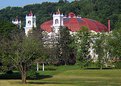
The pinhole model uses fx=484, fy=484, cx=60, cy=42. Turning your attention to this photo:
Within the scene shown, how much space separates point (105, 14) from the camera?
185500mm

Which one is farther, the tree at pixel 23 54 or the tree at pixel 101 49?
the tree at pixel 101 49

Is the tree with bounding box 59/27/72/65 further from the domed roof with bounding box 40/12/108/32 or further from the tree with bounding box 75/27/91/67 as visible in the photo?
the domed roof with bounding box 40/12/108/32

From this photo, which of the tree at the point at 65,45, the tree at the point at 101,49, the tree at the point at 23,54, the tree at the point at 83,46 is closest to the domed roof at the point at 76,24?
the tree at the point at 65,45

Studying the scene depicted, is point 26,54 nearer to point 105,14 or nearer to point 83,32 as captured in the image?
point 83,32

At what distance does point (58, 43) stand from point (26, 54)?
5670 centimetres

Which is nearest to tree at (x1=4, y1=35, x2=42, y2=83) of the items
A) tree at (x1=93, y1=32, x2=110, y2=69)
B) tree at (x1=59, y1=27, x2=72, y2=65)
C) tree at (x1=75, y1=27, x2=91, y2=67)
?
tree at (x1=93, y1=32, x2=110, y2=69)

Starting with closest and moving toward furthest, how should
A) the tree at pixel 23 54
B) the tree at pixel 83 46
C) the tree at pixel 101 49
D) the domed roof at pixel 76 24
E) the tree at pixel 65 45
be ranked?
the tree at pixel 23 54
the tree at pixel 101 49
the tree at pixel 83 46
the tree at pixel 65 45
the domed roof at pixel 76 24

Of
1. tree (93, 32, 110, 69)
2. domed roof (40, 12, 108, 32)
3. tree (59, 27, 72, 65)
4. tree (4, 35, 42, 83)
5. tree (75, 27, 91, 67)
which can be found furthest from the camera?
domed roof (40, 12, 108, 32)

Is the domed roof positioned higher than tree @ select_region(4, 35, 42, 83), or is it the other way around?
the domed roof

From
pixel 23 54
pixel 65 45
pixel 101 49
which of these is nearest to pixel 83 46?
pixel 101 49

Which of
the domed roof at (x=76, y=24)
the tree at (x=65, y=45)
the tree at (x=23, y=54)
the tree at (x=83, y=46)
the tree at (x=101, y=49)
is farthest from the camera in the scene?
the domed roof at (x=76, y=24)

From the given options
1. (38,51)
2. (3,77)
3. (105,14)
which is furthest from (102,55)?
(105,14)

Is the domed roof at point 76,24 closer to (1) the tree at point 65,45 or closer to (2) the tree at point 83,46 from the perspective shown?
(1) the tree at point 65,45

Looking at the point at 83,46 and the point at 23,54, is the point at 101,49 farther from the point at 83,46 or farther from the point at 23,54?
the point at 23,54
